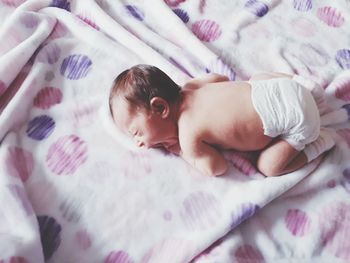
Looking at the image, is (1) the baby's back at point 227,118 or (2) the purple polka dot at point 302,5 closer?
(1) the baby's back at point 227,118

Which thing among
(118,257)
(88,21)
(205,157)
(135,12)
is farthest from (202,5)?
(118,257)

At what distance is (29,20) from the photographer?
50.1 inches

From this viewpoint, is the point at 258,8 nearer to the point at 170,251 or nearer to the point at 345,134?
the point at 345,134

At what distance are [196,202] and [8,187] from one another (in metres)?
0.38

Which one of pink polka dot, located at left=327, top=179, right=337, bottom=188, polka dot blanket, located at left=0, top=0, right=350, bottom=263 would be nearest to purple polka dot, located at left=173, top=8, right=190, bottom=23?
polka dot blanket, located at left=0, top=0, right=350, bottom=263

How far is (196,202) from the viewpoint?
0.97 meters

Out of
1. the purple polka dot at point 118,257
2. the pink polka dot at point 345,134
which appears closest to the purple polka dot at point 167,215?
the purple polka dot at point 118,257

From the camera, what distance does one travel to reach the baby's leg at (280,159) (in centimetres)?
97

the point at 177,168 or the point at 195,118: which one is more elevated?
the point at 195,118

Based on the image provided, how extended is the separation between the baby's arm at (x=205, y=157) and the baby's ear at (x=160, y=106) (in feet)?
0.24

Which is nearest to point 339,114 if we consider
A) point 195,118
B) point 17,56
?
point 195,118

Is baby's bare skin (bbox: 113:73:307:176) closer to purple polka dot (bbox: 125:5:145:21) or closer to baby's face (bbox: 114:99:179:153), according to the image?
baby's face (bbox: 114:99:179:153)

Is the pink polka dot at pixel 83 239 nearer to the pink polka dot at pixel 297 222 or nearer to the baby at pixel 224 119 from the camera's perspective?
the baby at pixel 224 119

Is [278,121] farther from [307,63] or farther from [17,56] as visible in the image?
[17,56]
